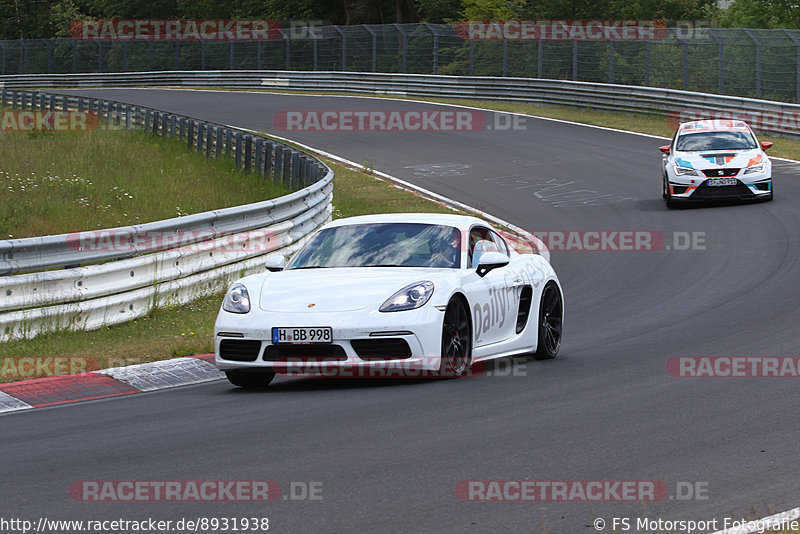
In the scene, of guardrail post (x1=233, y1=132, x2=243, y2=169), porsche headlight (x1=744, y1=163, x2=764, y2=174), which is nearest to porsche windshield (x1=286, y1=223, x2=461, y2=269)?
porsche headlight (x1=744, y1=163, x2=764, y2=174)

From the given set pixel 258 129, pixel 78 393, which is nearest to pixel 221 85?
pixel 258 129

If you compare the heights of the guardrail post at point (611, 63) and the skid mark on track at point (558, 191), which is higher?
the guardrail post at point (611, 63)

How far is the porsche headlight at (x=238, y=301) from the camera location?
29.9ft

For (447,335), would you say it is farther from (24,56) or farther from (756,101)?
(24,56)

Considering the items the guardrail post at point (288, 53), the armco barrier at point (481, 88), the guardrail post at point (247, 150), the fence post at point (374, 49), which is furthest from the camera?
the guardrail post at point (288, 53)

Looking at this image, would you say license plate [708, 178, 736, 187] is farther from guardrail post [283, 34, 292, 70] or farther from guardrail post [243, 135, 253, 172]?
guardrail post [283, 34, 292, 70]

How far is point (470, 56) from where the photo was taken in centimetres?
4616

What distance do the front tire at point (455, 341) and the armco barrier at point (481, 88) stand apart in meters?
25.4

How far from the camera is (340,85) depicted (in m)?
50.3
